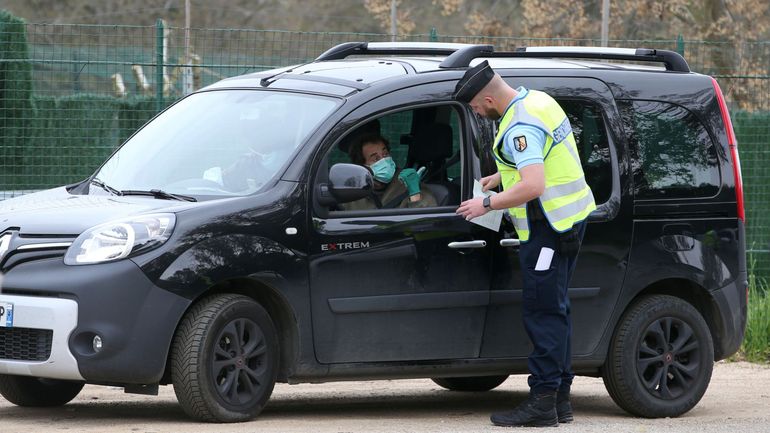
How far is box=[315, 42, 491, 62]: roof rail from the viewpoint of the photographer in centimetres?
848

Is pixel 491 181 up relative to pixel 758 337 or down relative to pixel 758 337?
up

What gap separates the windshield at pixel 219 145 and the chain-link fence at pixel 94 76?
383 centimetres

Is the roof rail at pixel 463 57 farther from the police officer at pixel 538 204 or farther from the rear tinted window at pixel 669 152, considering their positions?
the rear tinted window at pixel 669 152

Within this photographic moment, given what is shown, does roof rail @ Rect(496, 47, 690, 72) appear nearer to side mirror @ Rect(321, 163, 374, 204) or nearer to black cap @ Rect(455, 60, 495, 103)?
black cap @ Rect(455, 60, 495, 103)

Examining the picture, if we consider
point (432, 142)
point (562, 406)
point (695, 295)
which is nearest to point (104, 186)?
point (432, 142)

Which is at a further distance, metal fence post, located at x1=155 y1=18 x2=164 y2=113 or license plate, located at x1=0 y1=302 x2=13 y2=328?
metal fence post, located at x1=155 y1=18 x2=164 y2=113

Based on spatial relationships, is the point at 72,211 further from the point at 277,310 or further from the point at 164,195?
the point at 277,310

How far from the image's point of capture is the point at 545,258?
7.19 meters

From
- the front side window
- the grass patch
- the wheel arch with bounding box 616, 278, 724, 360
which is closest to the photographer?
the front side window

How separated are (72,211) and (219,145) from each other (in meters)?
0.86

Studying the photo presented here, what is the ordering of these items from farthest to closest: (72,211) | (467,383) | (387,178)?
1. (467,383)
2. (387,178)
3. (72,211)

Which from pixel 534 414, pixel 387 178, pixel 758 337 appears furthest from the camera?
pixel 758 337

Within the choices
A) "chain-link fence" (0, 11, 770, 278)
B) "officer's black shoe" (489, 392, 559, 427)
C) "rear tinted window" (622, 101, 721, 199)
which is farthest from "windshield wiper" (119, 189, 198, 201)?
"chain-link fence" (0, 11, 770, 278)

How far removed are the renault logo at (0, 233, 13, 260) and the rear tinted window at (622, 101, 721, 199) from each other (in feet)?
10.8
